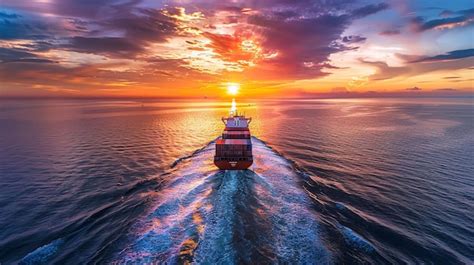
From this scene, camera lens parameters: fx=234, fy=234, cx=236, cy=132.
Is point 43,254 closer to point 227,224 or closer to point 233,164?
point 227,224

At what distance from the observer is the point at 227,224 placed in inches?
840

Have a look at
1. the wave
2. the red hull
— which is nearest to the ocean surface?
the wave

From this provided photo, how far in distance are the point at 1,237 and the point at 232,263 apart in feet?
73.1

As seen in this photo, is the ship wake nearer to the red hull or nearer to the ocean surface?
the ocean surface

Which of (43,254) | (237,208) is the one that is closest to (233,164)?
(237,208)

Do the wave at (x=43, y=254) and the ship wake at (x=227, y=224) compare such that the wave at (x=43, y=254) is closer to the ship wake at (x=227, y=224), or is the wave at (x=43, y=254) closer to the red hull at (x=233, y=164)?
the ship wake at (x=227, y=224)

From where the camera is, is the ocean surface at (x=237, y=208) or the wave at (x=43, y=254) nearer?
the wave at (x=43, y=254)

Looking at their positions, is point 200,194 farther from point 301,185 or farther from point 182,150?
point 182,150

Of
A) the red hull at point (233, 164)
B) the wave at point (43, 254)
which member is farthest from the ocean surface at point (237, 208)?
the red hull at point (233, 164)

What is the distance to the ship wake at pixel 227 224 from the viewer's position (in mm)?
17969

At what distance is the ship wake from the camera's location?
17969 millimetres

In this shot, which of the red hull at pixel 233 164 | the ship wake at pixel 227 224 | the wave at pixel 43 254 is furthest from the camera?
the red hull at pixel 233 164

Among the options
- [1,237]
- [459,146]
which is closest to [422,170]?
[459,146]

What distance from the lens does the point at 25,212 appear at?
1032 inches
